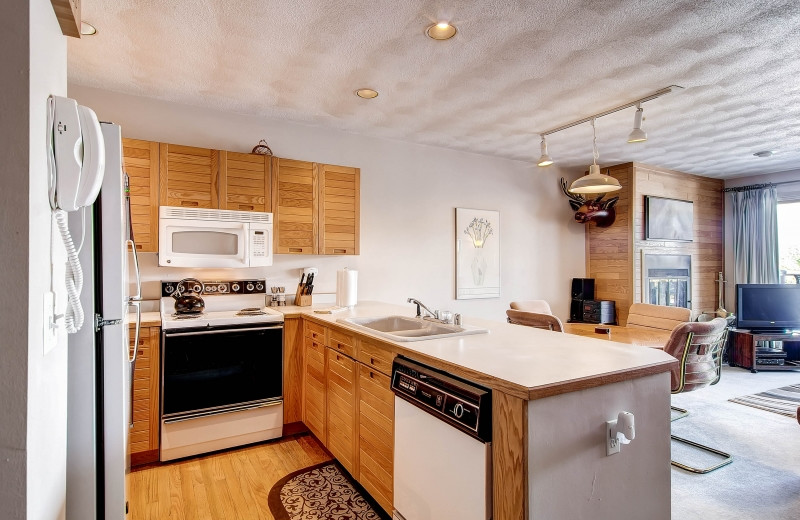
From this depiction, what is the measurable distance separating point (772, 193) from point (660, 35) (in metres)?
4.65

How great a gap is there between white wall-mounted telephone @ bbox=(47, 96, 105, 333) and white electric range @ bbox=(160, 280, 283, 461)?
66.9 inches

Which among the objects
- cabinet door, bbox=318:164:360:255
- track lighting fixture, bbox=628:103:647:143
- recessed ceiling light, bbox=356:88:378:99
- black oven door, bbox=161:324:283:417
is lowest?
black oven door, bbox=161:324:283:417

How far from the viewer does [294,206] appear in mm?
3381

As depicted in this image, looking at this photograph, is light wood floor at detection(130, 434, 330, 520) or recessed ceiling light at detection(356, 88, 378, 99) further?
recessed ceiling light at detection(356, 88, 378, 99)

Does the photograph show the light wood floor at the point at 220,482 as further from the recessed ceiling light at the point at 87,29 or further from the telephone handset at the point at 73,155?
the recessed ceiling light at the point at 87,29

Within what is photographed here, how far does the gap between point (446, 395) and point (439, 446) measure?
Result: 21 cm

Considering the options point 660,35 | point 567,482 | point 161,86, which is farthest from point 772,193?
point 161,86

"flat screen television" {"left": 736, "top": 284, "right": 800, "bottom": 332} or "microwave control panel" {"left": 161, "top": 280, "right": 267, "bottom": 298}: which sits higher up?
"microwave control panel" {"left": 161, "top": 280, "right": 267, "bottom": 298}

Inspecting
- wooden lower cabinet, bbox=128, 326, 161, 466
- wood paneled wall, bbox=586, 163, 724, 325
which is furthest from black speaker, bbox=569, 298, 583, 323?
wooden lower cabinet, bbox=128, 326, 161, 466

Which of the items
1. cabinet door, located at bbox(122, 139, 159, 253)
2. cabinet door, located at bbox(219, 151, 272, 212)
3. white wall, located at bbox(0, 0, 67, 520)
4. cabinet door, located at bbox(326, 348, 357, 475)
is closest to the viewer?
white wall, located at bbox(0, 0, 67, 520)

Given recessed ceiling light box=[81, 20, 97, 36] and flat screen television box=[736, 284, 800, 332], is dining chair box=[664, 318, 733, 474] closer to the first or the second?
flat screen television box=[736, 284, 800, 332]

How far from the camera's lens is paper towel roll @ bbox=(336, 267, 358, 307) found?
3432 mm

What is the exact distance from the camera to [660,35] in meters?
2.15

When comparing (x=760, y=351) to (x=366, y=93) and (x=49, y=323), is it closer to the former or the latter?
(x=366, y=93)
